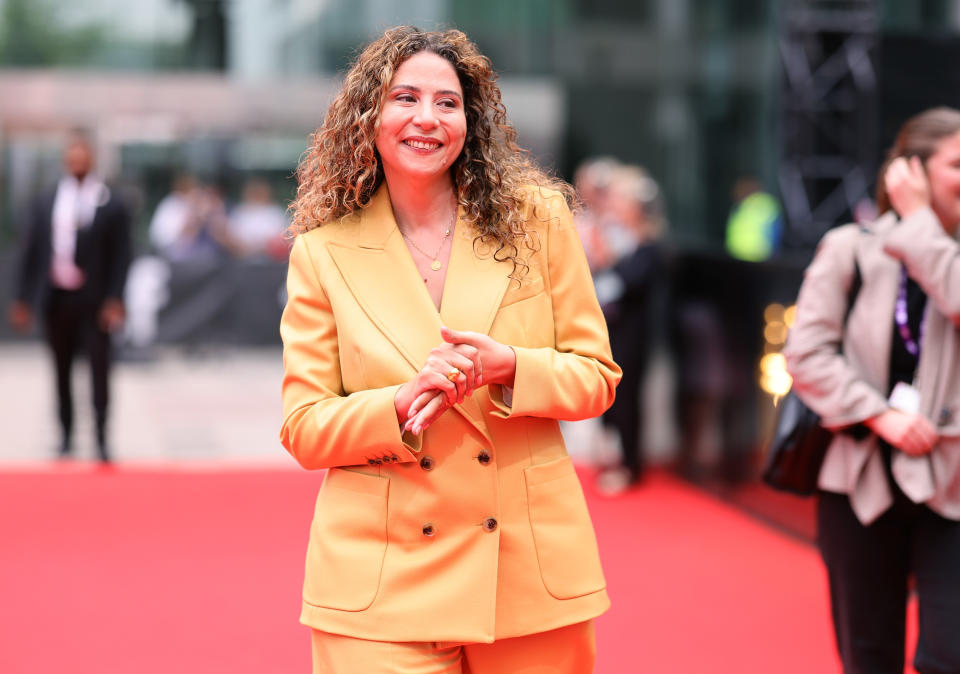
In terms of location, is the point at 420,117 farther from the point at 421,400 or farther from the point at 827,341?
the point at 827,341

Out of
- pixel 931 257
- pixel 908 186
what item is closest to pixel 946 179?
pixel 908 186

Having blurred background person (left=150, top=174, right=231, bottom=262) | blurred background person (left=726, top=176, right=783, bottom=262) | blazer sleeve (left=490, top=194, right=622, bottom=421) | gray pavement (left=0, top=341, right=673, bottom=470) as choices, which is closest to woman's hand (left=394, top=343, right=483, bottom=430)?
blazer sleeve (left=490, top=194, right=622, bottom=421)

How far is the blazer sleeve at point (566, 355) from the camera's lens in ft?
8.01

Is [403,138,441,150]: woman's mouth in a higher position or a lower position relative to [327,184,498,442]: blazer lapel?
higher

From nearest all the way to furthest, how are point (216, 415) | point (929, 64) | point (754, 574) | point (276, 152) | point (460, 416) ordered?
point (460, 416), point (754, 574), point (216, 415), point (929, 64), point (276, 152)

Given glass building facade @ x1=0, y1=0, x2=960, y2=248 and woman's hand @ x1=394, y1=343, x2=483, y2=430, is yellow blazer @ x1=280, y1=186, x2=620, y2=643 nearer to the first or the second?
woman's hand @ x1=394, y1=343, x2=483, y2=430

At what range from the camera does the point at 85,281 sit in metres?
8.79

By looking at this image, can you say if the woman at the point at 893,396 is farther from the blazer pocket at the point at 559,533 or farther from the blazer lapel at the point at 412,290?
the blazer lapel at the point at 412,290

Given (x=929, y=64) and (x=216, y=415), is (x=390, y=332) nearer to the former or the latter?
(x=216, y=415)

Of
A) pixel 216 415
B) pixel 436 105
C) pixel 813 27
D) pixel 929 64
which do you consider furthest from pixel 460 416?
pixel 929 64

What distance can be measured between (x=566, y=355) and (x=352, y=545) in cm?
56

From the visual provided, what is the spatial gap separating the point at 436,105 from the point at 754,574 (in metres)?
4.23

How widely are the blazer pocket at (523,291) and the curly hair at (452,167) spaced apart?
1.3 inches

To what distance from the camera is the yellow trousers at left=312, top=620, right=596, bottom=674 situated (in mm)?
2455
